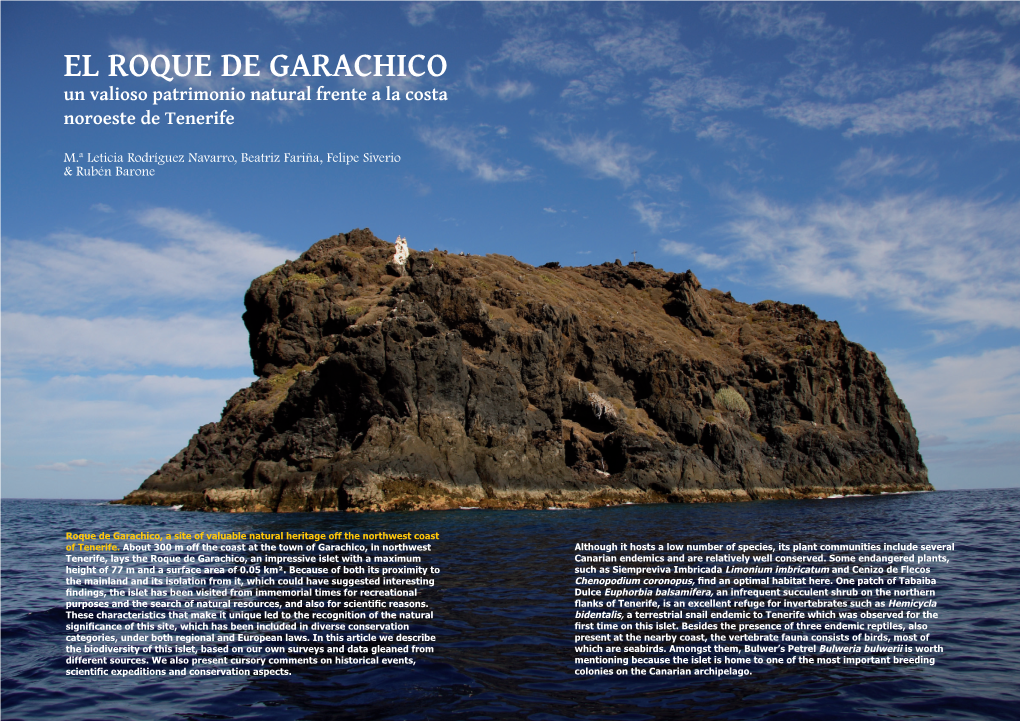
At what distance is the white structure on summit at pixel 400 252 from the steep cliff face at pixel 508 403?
142 centimetres

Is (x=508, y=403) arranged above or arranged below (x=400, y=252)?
below

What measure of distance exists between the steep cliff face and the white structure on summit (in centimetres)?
142

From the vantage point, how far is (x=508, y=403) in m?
56.8

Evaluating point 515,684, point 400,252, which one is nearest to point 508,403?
point 400,252

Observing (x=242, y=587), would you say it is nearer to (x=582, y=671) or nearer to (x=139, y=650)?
(x=139, y=650)

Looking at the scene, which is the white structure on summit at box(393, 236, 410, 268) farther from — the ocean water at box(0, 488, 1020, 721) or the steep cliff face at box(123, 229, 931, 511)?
the ocean water at box(0, 488, 1020, 721)

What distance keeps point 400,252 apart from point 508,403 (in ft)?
109

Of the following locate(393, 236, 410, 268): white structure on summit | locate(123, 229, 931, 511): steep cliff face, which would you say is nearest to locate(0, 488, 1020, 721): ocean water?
locate(123, 229, 931, 511): steep cliff face

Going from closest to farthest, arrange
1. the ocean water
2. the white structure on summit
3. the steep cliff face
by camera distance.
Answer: the ocean water
the steep cliff face
the white structure on summit

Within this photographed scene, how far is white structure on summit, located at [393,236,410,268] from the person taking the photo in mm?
79500

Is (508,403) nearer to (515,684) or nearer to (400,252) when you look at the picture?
(400,252)

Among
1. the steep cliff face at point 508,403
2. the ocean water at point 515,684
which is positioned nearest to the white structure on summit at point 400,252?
the steep cliff face at point 508,403

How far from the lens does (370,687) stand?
318 inches

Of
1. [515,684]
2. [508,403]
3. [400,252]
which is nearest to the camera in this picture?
[515,684]
